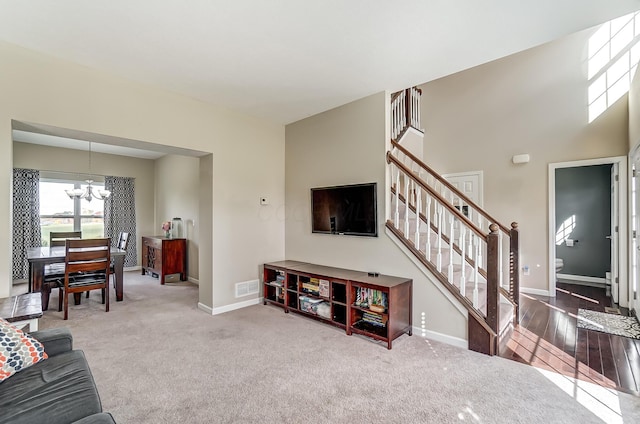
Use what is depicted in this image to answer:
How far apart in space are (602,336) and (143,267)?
7.51 metres

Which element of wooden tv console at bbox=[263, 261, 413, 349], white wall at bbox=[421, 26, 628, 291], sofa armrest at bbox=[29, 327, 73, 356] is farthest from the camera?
white wall at bbox=[421, 26, 628, 291]

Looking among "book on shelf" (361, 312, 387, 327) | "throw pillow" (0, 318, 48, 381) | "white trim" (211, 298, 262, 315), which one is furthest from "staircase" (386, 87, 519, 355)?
"throw pillow" (0, 318, 48, 381)

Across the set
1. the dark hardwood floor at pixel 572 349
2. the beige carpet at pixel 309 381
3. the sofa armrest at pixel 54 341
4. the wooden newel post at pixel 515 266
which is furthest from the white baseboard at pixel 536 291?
the sofa armrest at pixel 54 341

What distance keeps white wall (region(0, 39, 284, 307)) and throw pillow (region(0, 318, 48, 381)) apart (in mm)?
1338

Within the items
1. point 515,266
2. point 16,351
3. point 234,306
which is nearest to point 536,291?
point 515,266

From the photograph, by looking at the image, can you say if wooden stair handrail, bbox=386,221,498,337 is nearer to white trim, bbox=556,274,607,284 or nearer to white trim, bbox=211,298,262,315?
white trim, bbox=211,298,262,315

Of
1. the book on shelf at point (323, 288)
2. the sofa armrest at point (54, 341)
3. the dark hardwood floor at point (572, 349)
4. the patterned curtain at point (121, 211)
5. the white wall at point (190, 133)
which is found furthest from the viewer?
the patterned curtain at point (121, 211)

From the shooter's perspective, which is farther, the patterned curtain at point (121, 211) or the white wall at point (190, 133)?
the patterned curtain at point (121, 211)

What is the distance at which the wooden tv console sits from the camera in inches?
120

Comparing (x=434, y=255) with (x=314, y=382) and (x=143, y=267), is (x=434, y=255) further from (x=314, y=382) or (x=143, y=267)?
(x=143, y=267)

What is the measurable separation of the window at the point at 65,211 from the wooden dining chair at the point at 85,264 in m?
3.02

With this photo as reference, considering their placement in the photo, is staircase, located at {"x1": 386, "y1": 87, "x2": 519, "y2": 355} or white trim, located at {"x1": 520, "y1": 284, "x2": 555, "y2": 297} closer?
staircase, located at {"x1": 386, "y1": 87, "x2": 519, "y2": 355}

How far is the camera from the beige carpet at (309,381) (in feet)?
6.35

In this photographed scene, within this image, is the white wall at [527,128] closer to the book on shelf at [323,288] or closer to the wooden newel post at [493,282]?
the wooden newel post at [493,282]
